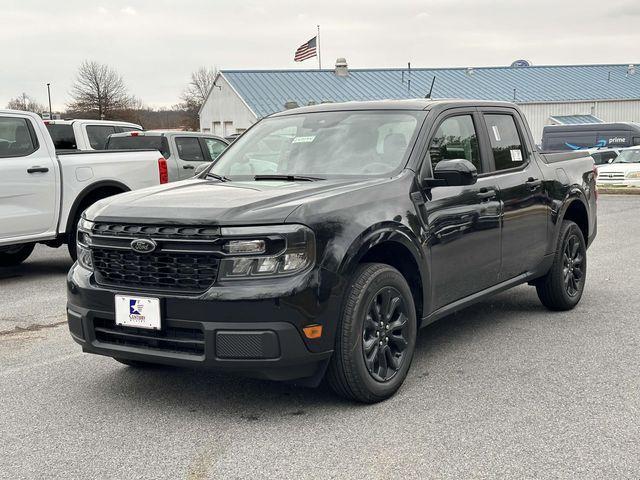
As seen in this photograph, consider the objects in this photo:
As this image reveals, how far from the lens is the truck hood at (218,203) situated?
3872 mm

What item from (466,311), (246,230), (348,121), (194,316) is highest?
(348,121)

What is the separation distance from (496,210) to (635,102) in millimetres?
52052

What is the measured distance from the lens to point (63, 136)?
14.3 m

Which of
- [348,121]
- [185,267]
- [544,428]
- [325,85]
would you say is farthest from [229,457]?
[325,85]

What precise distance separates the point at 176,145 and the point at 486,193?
974 centimetres

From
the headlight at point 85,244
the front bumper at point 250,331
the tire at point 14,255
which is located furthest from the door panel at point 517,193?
the tire at point 14,255

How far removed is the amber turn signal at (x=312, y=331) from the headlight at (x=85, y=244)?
4.35 ft

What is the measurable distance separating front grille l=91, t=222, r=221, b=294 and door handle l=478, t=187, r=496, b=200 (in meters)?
2.14

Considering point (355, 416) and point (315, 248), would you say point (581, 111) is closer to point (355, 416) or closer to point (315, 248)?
point (355, 416)

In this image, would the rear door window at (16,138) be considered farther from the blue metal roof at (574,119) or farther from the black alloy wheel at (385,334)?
the blue metal roof at (574,119)

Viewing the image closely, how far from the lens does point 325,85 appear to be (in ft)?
154

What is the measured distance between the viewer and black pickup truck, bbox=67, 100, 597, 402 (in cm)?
382

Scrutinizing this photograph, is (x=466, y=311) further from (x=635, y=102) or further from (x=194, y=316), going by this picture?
(x=635, y=102)

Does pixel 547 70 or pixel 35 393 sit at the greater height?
pixel 547 70
